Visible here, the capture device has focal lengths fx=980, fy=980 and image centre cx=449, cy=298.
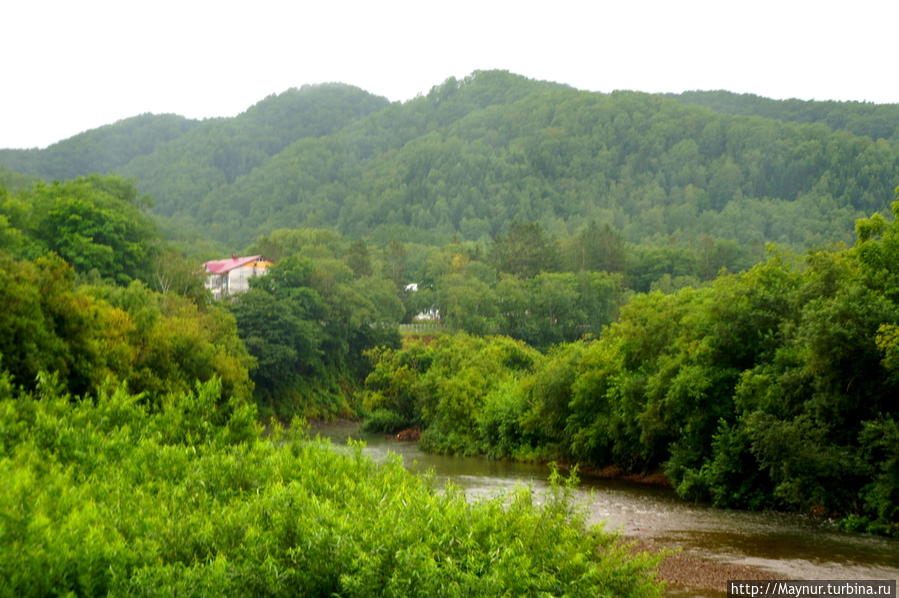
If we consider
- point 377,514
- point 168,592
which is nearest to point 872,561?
point 377,514

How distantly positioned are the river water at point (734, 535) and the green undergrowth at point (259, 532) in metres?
2.09

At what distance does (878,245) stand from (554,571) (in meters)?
25.5

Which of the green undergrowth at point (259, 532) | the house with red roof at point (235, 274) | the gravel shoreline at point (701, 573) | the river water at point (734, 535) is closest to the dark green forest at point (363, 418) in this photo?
the green undergrowth at point (259, 532)

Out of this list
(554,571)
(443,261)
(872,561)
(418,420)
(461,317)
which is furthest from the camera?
(443,261)

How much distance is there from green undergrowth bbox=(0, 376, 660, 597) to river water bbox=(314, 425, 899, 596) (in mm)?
2093

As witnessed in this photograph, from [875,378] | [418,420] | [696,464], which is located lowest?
[418,420]

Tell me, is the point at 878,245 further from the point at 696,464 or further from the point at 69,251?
the point at 69,251

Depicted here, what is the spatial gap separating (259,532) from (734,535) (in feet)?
67.2

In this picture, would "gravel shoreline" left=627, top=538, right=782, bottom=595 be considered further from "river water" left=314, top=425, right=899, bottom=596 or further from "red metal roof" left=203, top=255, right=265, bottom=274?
"red metal roof" left=203, top=255, right=265, bottom=274

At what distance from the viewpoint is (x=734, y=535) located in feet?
99.9

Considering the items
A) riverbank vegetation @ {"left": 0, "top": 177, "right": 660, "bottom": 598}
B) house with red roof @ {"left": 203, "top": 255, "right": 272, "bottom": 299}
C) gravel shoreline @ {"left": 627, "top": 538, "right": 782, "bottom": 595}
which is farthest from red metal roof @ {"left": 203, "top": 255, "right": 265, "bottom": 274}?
gravel shoreline @ {"left": 627, "top": 538, "right": 782, "bottom": 595}

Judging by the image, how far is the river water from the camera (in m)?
25.0

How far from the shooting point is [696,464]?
41688mm

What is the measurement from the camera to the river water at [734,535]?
24969 mm
